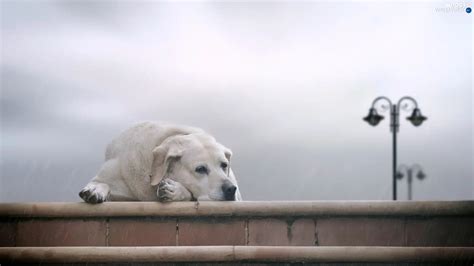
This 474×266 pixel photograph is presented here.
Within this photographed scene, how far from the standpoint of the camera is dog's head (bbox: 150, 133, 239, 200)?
22.2ft

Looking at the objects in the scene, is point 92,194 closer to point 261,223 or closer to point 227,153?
point 261,223

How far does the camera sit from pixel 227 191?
21.5 feet

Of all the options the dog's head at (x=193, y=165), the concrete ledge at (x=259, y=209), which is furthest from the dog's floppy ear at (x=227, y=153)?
the concrete ledge at (x=259, y=209)

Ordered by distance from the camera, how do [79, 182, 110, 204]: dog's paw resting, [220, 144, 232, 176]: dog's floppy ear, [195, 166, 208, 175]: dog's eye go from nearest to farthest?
1. [79, 182, 110, 204]: dog's paw resting
2. [195, 166, 208, 175]: dog's eye
3. [220, 144, 232, 176]: dog's floppy ear

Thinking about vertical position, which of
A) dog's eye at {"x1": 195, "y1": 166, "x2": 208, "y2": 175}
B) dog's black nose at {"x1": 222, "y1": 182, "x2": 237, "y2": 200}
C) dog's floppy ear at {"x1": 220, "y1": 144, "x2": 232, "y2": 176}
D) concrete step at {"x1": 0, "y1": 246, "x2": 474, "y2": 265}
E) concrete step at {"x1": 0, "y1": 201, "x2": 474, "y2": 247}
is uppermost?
dog's floppy ear at {"x1": 220, "y1": 144, "x2": 232, "y2": 176}

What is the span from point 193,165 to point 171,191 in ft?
2.13

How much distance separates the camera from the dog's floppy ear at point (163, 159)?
22.8ft

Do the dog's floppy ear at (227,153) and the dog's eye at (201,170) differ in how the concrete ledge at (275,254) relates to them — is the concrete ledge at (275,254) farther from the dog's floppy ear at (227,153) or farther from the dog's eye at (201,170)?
the dog's floppy ear at (227,153)

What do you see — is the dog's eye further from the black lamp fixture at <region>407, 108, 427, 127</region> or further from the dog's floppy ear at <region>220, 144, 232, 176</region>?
the black lamp fixture at <region>407, 108, 427, 127</region>

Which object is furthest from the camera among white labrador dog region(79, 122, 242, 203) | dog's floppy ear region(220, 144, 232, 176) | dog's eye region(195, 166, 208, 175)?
dog's floppy ear region(220, 144, 232, 176)

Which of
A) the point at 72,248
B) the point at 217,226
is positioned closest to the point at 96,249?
the point at 72,248

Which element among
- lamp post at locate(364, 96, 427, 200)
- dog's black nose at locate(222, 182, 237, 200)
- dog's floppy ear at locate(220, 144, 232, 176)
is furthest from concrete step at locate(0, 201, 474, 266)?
lamp post at locate(364, 96, 427, 200)

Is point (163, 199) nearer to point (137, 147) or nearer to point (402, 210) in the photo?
point (137, 147)

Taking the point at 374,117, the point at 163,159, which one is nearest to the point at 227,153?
the point at 163,159
